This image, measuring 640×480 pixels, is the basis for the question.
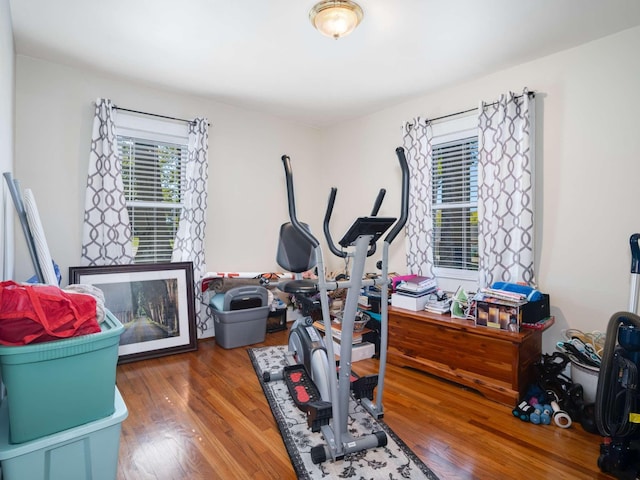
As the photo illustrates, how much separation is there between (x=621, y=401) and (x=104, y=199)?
3658 mm

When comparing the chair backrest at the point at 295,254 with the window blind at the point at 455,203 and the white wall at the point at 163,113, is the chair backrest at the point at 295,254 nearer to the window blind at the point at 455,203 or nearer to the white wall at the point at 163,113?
the white wall at the point at 163,113

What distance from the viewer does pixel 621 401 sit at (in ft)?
5.05

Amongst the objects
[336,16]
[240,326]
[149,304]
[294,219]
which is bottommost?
[240,326]

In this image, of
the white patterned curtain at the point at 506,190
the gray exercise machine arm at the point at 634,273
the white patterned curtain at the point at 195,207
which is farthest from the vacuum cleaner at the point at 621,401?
the white patterned curtain at the point at 195,207

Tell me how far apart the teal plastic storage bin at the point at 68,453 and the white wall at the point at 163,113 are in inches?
77.6

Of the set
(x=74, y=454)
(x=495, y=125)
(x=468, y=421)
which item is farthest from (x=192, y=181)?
(x=468, y=421)

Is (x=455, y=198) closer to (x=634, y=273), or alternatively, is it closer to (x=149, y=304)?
(x=634, y=273)

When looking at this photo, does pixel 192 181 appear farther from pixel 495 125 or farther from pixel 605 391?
pixel 605 391

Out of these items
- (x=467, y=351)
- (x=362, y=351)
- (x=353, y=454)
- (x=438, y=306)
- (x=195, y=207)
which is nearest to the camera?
(x=353, y=454)

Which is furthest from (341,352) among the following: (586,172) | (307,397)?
(586,172)

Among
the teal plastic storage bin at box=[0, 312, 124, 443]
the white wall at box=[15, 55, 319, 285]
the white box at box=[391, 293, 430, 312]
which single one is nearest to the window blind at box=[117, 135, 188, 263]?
the white wall at box=[15, 55, 319, 285]

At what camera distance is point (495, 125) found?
107 inches

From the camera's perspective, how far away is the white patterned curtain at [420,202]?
125 inches

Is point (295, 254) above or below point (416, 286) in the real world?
above
